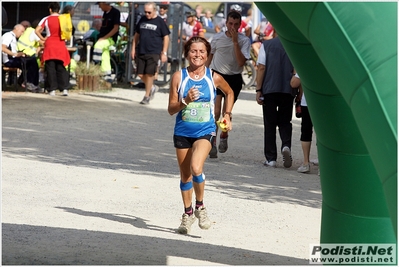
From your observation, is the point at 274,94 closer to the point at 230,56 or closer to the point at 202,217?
the point at 230,56

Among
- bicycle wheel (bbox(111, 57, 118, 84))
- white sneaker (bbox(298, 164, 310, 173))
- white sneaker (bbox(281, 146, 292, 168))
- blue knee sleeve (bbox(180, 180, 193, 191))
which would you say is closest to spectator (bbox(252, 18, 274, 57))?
bicycle wheel (bbox(111, 57, 118, 84))

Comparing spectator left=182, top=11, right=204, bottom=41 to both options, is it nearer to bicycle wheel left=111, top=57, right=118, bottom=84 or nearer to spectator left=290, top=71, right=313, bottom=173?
bicycle wheel left=111, top=57, right=118, bottom=84

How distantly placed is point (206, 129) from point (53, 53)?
37.8ft

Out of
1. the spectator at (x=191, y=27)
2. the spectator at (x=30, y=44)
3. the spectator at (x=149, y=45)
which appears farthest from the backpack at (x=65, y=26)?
the spectator at (x=191, y=27)

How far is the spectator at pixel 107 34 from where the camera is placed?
2039cm

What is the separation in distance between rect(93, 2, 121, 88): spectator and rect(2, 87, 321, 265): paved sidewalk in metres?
5.47

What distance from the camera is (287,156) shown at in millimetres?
11195

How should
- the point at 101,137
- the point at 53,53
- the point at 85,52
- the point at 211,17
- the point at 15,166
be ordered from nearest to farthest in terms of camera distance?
the point at 15,166 < the point at 101,137 < the point at 53,53 < the point at 85,52 < the point at 211,17

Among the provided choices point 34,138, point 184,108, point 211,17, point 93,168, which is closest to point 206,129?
point 184,108

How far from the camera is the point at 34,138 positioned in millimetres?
12914

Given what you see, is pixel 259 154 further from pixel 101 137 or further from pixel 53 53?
pixel 53 53

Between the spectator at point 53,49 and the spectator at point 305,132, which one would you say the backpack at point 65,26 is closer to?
the spectator at point 53,49

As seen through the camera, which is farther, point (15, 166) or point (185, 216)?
point (15, 166)

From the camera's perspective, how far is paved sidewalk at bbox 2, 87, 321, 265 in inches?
266
